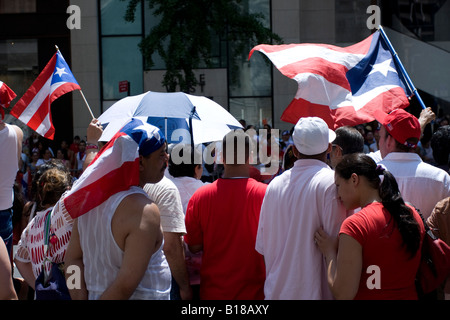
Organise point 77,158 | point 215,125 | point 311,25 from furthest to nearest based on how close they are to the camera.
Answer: point 311,25, point 77,158, point 215,125

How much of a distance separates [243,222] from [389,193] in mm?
1140

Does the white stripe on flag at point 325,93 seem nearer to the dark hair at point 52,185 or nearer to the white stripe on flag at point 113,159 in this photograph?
the dark hair at point 52,185

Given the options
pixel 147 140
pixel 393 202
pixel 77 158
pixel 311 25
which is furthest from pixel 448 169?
pixel 311 25

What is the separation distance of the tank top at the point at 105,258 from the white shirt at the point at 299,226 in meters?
0.91

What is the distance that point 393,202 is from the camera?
139 inches

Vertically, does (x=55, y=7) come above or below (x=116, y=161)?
above

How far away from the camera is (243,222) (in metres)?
4.32

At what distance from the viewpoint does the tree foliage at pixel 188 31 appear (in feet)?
58.9

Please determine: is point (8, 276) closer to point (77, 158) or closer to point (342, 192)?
point (342, 192)

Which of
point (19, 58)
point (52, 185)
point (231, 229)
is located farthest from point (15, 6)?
point (231, 229)

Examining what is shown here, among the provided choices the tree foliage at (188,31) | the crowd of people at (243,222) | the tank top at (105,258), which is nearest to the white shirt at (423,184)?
the crowd of people at (243,222)

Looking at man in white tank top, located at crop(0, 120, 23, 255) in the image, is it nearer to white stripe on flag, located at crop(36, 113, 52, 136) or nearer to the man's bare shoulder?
white stripe on flag, located at crop(36, 113, 52, 136)
